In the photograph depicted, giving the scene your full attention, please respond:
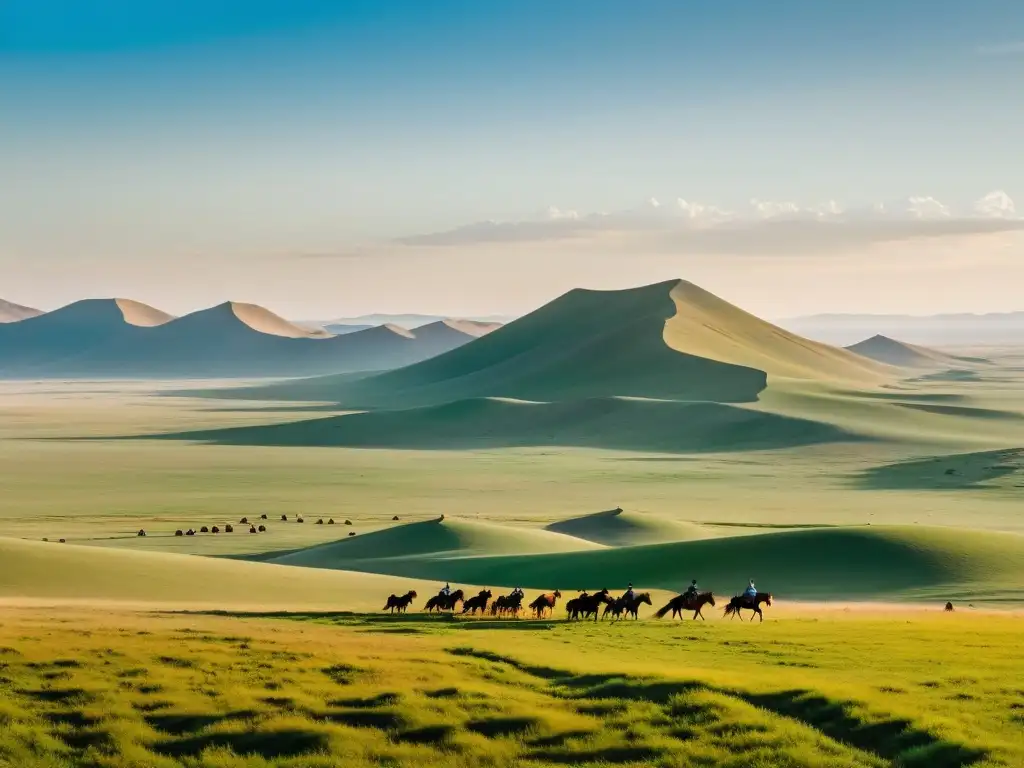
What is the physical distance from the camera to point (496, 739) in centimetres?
1811

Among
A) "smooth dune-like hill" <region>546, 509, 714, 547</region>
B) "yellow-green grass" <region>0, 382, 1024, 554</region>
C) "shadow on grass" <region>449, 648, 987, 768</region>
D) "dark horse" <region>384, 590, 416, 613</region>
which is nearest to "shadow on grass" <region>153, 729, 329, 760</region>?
"shadow on grass" <region>449, 648, 987, 768</region>

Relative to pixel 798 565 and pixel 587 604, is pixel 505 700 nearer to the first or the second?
pixel 587 604

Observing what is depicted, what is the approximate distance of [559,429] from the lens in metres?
156

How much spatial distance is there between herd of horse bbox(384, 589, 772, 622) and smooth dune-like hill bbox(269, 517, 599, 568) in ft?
70.2

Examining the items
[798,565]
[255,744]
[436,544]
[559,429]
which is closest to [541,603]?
[255,744]

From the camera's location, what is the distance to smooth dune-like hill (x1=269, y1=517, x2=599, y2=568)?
58781 mm

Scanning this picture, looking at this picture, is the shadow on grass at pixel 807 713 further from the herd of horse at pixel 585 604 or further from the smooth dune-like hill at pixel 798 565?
the smooth dune-like hill at pixel 798 565

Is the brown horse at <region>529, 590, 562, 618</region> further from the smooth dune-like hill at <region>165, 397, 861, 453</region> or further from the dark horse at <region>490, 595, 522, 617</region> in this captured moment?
the smooth dune-like hill at <region>165, 397, 861, 453</region>

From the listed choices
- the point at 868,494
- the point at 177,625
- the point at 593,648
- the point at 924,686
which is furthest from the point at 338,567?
the point at 868,494

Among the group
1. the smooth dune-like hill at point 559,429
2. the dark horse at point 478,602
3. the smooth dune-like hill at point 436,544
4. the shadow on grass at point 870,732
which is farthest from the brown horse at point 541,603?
the smooth dune-like hill at point 559,429

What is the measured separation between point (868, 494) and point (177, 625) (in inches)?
2852

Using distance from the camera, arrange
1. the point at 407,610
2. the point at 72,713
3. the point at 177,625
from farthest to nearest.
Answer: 1. the point at 407,610
2. the point at 177,625
3. the point at 72,713

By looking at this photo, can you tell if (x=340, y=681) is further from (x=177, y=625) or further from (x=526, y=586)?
(x=526, y=586)

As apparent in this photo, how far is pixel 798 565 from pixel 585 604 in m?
20.8
